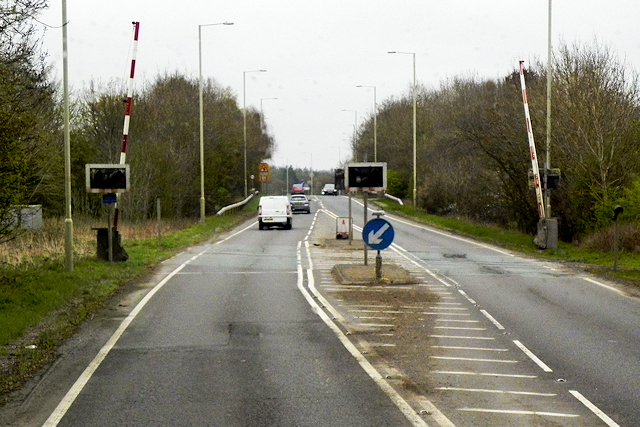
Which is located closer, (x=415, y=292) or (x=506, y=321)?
(x=506, y=321)

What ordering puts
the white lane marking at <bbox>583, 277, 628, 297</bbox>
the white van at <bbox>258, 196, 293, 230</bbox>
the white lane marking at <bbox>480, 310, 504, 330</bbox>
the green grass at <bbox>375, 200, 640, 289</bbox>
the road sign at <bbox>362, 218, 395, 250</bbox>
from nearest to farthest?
the white lane marking at <bbox>480, 310, 504, 330</bbox>, the white lane marking at <bbox>583, 277, 628, 297</bbox>, the road sign at <bbox>362, 218, 395, 250</bbox>, the green grass at <bbox>375, 200, 640, 289</bbox>, the white van at <bbox>258, 196, 293, 230</bbox>

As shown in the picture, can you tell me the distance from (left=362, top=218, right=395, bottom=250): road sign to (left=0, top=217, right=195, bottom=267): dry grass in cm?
708

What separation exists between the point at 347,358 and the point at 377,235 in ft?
25.9

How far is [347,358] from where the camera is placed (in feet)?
37.4

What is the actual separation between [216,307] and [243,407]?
7.65 meters

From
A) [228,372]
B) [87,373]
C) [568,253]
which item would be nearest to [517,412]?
[228,372]

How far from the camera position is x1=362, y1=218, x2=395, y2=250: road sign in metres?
19.0

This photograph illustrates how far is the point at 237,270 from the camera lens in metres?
23.8

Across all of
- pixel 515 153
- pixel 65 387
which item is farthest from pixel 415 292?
pixel 515 153

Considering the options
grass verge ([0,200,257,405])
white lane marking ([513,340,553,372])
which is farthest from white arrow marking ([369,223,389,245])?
white lane marking ([513,340,553,372])

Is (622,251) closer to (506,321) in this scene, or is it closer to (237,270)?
(237,270)

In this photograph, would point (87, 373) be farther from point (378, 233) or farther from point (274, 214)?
point (274, 214)

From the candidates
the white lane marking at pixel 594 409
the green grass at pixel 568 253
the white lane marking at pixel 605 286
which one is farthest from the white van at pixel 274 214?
the white lane marking at pixel 594 409

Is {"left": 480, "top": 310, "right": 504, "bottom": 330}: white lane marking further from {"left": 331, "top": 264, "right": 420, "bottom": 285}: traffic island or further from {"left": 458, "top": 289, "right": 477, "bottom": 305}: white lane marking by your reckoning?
{"left": 331, "top": 264, "right": 420, "bottom": 285}: traffic island
